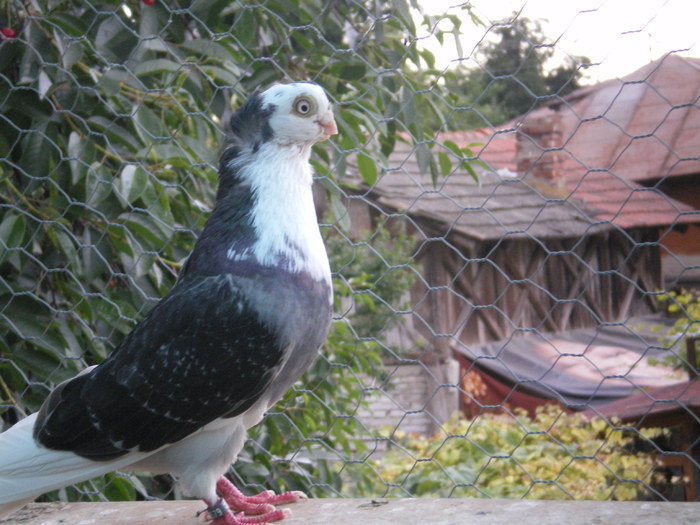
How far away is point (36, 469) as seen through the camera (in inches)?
52.1

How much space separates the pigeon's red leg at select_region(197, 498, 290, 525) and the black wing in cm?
13

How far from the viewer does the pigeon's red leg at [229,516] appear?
4.32 ft

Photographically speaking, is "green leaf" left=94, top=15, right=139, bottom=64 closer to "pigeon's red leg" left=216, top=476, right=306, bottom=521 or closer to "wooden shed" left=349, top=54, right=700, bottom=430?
"wooden shed" left=349, top=54, right=700, bottom=430

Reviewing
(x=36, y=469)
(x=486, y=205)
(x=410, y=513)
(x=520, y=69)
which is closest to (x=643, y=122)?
(x=520, y=69)

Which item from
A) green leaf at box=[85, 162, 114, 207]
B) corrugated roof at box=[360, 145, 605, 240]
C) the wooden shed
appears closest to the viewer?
the wooden shed

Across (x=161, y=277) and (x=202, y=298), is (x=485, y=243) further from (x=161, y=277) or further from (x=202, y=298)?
(x=202, y=298)

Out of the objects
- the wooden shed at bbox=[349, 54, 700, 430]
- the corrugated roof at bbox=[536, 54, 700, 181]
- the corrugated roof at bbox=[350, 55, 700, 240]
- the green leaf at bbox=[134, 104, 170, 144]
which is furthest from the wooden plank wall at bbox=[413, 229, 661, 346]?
the green leaf at bbox=[134, 104, 170, 144]

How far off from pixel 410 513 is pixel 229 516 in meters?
0.30

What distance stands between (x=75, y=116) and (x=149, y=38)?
25 centimetres

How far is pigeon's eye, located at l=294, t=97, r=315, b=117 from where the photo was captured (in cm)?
133

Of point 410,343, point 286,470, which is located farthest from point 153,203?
point 410,343

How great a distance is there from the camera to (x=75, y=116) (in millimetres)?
1847

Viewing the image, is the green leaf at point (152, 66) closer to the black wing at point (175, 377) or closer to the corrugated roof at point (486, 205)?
the black wing at point (175, 377)

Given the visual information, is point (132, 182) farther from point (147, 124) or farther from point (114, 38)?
point (114, 38)
